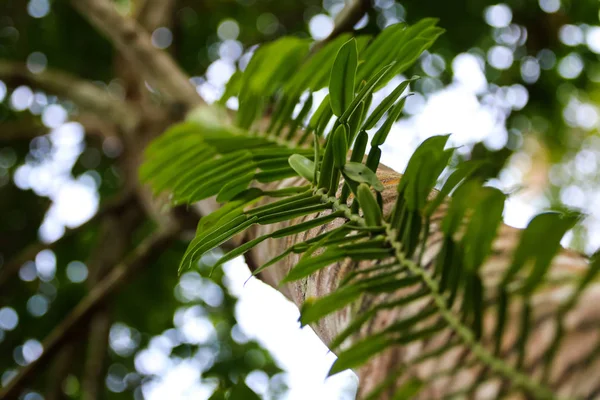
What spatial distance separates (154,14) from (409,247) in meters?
2.44

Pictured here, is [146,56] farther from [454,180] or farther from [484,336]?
[484,336]

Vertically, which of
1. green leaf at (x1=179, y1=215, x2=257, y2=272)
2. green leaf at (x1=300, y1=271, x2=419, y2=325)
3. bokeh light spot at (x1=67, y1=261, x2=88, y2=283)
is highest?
green leaf at (x1=179, y1=215, x2=257, y2=272)

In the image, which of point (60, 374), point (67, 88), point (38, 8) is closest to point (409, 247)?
point (60, 374)

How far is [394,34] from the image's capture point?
775 mm

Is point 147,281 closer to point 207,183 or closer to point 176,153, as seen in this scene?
point 176,153

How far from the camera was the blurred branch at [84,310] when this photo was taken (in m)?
1.55

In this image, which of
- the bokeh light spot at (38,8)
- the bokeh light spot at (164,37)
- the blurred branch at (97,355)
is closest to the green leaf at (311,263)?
the blurred branch at (97,355)

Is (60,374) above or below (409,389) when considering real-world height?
below

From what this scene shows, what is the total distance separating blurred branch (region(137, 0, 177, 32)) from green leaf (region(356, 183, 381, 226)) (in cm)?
232

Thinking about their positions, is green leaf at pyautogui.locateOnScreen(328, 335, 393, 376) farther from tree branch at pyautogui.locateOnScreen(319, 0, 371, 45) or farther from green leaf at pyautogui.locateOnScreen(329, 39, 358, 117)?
tree branch at pyautogui.locateOnScreen(319, 0, 371, 45)

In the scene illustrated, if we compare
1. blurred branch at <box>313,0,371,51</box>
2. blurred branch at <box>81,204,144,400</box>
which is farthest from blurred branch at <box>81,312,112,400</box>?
blurred branch at <box>313,0,371,51</box>

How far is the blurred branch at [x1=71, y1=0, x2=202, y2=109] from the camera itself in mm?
1741

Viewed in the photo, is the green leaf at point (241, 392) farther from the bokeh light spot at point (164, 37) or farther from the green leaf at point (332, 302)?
the bokeh light spot at point (164, 37)

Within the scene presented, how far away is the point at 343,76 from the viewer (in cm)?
61
